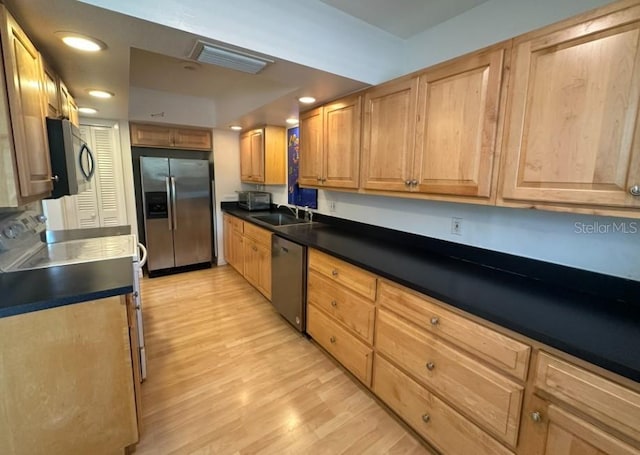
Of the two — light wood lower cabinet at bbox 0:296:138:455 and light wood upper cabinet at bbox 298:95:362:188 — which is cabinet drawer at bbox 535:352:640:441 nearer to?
light wood upper cabinet at bbox 298:95:362:188

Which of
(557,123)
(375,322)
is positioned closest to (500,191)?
(557,123)

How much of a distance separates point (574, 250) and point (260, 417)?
6.40 ft

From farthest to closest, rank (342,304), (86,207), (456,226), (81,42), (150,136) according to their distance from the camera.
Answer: (150,136) → (86,207) → (342,304) → (456,226) → (81,42)

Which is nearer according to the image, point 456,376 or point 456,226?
point 456,376

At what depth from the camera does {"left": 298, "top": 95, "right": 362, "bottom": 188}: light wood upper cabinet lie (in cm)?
220

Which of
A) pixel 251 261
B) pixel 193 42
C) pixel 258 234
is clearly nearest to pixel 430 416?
pixel 193 42

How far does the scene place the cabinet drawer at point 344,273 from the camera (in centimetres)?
179

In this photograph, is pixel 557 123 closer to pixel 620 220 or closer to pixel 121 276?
pixel 620 220

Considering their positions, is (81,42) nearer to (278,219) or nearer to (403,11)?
(403,11)

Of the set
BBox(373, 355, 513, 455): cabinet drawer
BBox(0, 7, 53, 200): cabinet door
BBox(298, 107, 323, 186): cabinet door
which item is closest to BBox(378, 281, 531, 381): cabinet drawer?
BBox(373, 355, 513, 455): cabinet drawer

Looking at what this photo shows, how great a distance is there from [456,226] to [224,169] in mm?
3523

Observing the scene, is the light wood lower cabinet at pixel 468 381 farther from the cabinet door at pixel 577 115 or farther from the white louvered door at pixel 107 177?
the white louvered door at pixel 107 177

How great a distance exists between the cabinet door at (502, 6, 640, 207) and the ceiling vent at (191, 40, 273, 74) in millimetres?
1311

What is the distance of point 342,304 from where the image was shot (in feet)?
6.70
